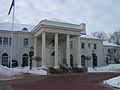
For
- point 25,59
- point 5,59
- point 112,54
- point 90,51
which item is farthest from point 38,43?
point 112,54

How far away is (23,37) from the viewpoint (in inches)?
1265

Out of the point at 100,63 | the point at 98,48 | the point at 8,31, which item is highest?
the point at 8,31

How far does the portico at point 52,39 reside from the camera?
2662 centimetres

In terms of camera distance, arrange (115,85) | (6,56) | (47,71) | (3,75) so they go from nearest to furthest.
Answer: (115,85) < (3,75) < (47,71) < (6,56)

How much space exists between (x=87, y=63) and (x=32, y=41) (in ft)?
44.7

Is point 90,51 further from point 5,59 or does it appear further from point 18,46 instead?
point 5,59

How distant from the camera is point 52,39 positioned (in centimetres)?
3238

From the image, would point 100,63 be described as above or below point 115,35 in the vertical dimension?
below

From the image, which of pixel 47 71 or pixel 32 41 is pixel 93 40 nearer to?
pixel 32 41

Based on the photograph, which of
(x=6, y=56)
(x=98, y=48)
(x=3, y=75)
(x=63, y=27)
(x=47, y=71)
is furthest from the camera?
(x=98, y=48)

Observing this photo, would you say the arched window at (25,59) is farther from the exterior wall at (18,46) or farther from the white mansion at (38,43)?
the exterior wall at (18,46)

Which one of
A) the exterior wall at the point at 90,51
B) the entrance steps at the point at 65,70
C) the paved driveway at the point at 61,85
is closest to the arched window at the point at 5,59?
the entrance steps at the point at 65,70

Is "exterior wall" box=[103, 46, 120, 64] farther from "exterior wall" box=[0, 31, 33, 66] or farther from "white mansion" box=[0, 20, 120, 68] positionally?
"exterior wall" box=[0, 31, 33, 66]

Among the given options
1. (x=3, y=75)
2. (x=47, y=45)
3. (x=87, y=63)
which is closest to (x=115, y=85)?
(x=3, y=75)
